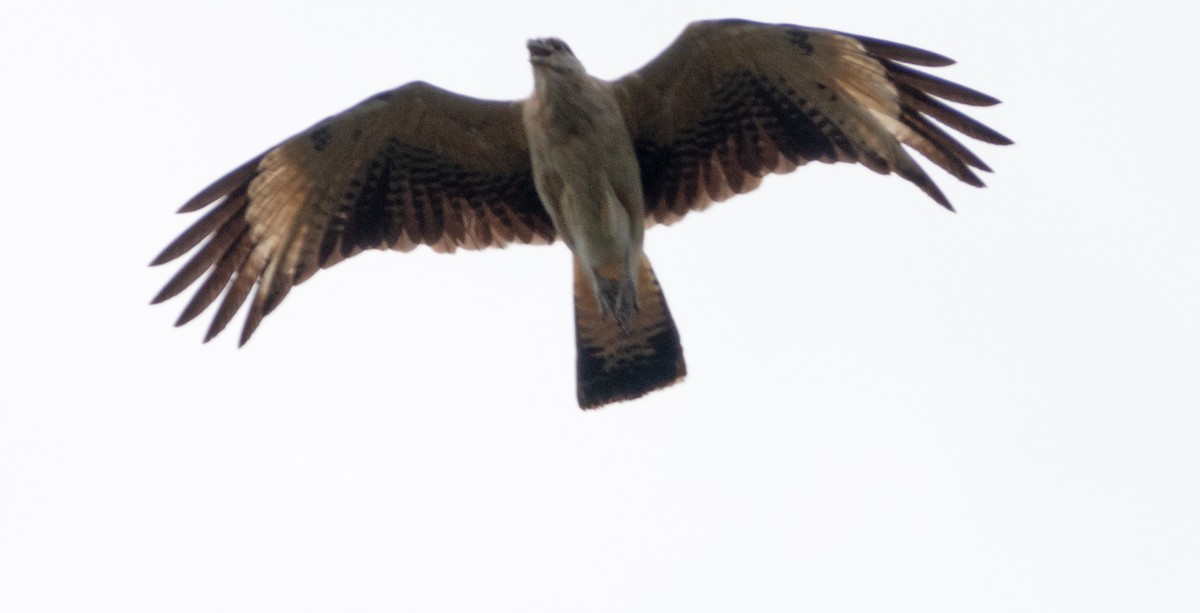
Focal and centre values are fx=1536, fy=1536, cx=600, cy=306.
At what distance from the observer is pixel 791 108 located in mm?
8539

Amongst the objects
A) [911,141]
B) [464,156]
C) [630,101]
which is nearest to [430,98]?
[464,156]

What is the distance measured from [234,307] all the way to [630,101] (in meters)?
2.52

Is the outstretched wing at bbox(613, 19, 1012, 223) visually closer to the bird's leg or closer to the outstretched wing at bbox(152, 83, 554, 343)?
the bird's leg

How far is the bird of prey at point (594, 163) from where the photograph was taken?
26.8 ft

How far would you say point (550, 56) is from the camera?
7953 millimetres

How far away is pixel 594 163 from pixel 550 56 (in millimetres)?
610

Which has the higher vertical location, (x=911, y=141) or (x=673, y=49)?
(x=673, y=49)

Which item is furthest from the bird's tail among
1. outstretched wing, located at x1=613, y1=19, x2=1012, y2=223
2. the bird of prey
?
outstretched wing, located at x1=613, y1=19, x2=1012, y2=223

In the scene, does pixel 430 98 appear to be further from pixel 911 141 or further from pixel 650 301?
pixel 911 141

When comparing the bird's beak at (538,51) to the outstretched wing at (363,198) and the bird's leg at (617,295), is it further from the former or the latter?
the bird's leg at (617,295)

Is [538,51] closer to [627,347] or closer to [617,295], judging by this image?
[617,295]

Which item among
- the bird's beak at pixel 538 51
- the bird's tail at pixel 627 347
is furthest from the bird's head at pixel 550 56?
the bird's tail at pixel 627 347

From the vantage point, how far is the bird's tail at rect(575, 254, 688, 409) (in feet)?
28.0

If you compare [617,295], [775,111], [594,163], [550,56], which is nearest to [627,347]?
[617,295]
